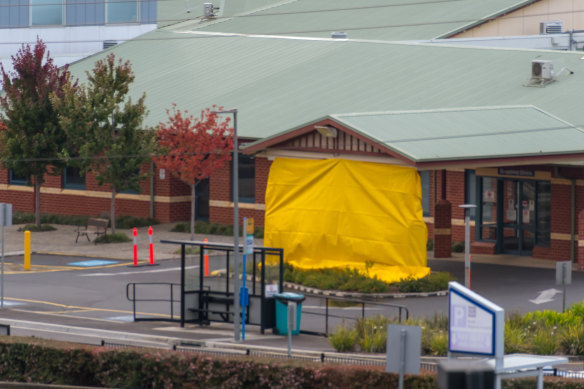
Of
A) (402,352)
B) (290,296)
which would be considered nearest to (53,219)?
(290,296)

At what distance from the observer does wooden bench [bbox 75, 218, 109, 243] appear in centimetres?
4446

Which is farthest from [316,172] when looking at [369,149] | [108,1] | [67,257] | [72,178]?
[108,1]

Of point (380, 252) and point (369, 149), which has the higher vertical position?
point (369, 149)

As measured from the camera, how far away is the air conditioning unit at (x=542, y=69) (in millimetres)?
40594

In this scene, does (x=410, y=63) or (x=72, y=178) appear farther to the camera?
(x=72, y=178)

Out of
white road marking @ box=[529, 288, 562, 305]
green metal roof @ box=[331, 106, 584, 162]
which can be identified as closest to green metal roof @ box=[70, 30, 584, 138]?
green metal roof @ box=[331, 106, 584, 162]

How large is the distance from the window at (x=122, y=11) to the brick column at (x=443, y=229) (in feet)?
143

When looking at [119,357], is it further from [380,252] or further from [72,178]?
[72,178]

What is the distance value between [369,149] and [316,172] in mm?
1771

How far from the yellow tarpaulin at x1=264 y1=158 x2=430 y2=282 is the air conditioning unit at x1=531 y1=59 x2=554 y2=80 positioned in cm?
1028

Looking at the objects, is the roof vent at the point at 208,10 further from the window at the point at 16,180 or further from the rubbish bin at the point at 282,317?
the rubbish bin at the point at 282,317

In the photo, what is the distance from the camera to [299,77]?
48.5 m

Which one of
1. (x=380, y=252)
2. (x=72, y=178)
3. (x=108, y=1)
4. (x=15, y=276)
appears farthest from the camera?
(x=108, y=1)

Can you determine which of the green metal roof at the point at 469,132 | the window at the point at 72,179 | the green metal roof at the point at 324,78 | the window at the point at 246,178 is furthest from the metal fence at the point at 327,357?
the window at the point at 72,179
